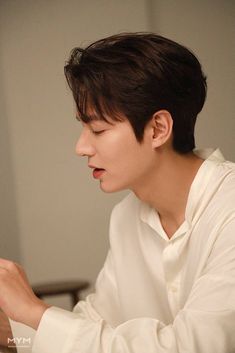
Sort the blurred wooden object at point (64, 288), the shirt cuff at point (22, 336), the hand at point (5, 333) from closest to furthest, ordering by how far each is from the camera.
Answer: the shirt cuff at point (22, 336), the hand at point (5, 333), the blurred wooden object at point (64, 288)

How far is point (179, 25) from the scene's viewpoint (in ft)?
6.99

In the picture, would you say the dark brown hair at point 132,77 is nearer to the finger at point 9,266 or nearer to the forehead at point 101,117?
the forehead at point 101,117

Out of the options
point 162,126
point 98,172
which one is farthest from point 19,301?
point 162,126

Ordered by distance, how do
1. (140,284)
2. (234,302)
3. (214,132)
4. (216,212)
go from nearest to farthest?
(234,302)
(216,212)
(140,284)
(214,132)

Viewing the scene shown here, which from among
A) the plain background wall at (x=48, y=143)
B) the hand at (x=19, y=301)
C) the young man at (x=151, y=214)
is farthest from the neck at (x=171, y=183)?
the plain background wall at (x=48, y=143)

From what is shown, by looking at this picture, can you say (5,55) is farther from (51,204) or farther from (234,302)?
(234,302)

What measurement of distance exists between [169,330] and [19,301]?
11.6 inches

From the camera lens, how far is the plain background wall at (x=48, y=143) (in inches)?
92.1

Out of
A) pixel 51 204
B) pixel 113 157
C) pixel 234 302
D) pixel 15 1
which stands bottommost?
pixel 51 204

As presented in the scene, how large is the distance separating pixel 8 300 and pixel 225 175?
0.55m

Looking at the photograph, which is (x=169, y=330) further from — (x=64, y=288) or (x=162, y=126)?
(x=64, y=288)

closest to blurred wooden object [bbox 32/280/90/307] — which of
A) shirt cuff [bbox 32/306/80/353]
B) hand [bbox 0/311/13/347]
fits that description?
hand [bbox 0/311/13/347]

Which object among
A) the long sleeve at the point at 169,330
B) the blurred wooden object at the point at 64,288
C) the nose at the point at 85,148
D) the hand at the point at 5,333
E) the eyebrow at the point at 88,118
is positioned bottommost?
the blurred wooden object at the point at 64,288

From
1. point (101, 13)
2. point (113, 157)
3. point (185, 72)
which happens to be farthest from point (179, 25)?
point (113, 157)
